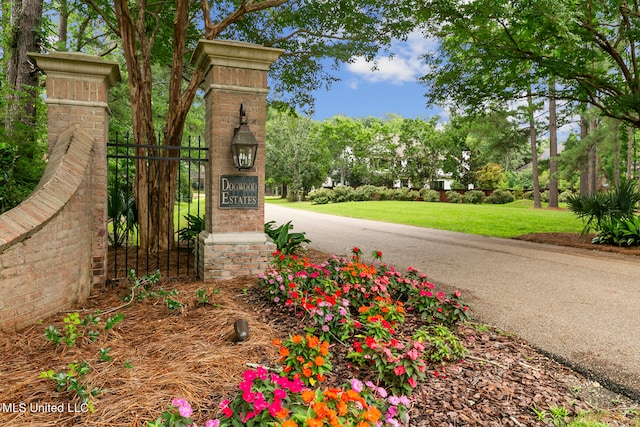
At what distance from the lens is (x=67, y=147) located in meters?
3.82

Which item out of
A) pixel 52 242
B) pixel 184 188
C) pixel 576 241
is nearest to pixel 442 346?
pixel 52 242

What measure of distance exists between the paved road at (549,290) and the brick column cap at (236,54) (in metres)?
3.81

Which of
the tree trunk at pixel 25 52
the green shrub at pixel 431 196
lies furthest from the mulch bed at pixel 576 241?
the green shrub at pixel 431 196

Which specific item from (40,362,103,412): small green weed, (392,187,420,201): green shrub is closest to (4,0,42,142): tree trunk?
(40,362,103,412): small green weed

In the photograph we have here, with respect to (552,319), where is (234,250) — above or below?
above

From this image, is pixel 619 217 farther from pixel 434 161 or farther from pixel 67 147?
pixel 434 161

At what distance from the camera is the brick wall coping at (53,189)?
2814 millimetres

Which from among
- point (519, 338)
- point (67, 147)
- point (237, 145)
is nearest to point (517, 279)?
point (519, 338)

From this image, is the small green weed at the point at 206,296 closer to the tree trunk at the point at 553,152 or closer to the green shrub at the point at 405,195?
the tree trunk at the point at 553,152

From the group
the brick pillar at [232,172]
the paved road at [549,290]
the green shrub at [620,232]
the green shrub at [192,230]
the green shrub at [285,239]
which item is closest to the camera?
the paved road at [549,290]

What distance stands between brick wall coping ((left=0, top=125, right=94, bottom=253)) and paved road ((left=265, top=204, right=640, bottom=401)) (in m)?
4.23

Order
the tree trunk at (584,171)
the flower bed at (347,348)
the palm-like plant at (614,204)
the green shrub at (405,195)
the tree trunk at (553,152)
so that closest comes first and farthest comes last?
the flower bed at (347,348) < the palm-like plant at (614,204) < the tree trunk at (553,152) < the tree trunk at (584,171) < the green shrub at (405,195)

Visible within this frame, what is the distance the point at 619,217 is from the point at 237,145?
9529 millimetres

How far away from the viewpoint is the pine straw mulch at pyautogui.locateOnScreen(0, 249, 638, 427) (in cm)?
219
